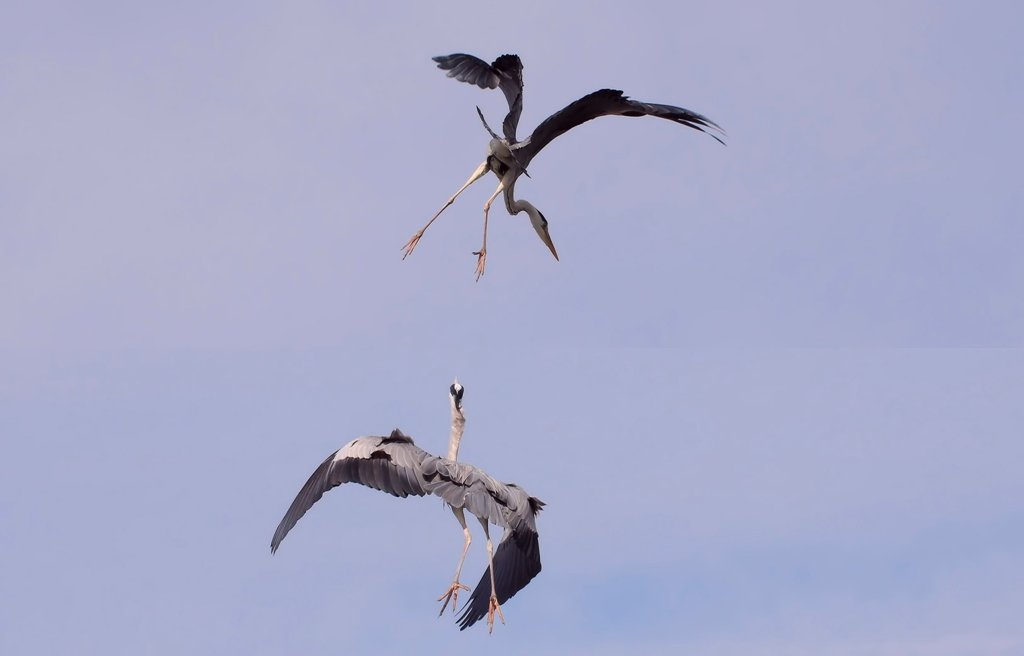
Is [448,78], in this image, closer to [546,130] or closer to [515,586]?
[546,130]

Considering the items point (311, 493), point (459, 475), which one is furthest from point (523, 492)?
point (311, 493)

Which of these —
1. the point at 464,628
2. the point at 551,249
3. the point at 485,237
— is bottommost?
the point at 464,628

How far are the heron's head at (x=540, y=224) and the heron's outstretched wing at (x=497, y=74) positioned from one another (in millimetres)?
1094

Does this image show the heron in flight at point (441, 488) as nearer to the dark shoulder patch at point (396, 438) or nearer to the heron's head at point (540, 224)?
the dark shoulder patch at point (396, 438)

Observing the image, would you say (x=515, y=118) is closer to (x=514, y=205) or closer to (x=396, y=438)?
(x=514, y=205)

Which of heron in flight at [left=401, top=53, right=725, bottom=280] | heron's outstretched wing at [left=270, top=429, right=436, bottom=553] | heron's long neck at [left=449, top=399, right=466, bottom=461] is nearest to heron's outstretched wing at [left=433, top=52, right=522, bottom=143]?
heron in flight at [left=401, top=53, right=725, bottom=280]

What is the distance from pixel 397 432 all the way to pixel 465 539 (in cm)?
148

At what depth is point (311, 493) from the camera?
21062 millimetres

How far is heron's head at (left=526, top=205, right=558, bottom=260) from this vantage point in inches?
915

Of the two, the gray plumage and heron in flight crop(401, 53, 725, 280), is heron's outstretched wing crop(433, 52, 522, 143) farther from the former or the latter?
the gray plumage

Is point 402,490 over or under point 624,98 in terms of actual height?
under

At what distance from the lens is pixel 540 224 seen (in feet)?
76.3

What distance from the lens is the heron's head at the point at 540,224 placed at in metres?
23.2

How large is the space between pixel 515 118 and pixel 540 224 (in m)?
1.30
